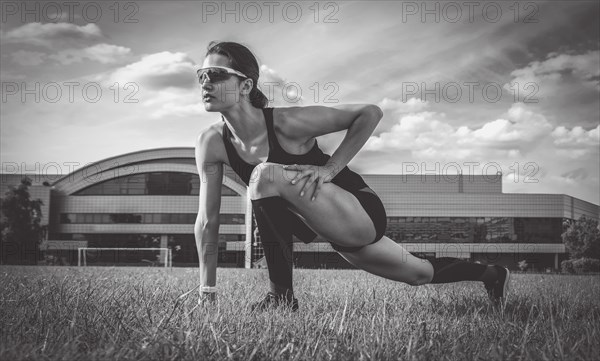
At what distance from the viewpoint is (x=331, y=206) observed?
3111 mm

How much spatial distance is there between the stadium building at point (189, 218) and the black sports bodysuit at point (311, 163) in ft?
153

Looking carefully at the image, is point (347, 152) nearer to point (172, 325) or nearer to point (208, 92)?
point (208, 92)

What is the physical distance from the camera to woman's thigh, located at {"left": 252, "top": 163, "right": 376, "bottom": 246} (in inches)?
120

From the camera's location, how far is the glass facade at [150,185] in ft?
169

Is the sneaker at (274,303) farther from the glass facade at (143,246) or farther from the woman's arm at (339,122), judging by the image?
the glass facade at (143,246)

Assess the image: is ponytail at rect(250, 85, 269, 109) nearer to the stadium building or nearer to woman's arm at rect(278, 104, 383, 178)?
woman's arm at rect(278, 104, 383, 178)

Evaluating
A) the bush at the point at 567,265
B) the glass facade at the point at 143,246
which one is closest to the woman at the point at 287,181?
the bush at the point at 567,265

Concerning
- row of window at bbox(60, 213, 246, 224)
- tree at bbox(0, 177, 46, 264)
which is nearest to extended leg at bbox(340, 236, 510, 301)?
tree at bbox(0, 177, 46, 264)

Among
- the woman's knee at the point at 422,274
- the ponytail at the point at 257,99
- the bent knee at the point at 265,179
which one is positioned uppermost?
the ponytail at the point at 257,99

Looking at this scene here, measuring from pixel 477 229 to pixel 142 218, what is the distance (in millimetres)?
32738

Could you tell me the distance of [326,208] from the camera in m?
3.09

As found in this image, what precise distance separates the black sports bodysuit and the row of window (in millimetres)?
47288

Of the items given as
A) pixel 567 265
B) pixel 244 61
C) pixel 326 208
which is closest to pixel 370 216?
pixel 326 208

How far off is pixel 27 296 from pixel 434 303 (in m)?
3.01
